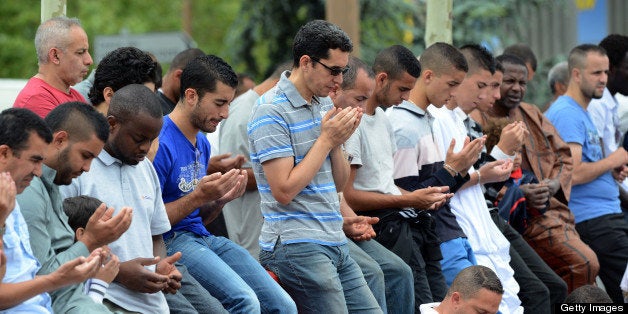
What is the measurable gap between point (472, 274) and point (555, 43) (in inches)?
586

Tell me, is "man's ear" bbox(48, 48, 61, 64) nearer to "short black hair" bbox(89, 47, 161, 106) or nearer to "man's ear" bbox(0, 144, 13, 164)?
"short black hair" bbox(89, 47, 161, 106)

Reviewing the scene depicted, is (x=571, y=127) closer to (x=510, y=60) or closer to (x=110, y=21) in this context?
(x=510, y=60)

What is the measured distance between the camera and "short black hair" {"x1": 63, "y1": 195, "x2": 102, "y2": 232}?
5.48 meters

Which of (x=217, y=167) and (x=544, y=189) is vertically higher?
(x=217, y=167)

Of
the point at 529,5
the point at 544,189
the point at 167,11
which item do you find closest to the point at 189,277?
the point at 544,189

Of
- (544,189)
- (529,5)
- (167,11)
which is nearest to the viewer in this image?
Result: (544,189)

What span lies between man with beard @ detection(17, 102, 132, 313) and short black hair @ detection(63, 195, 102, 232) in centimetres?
16

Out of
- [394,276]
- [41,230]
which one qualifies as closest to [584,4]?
[394,276]

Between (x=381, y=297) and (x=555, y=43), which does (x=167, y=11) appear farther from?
(x=381, y=297)

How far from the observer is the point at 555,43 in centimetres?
2083

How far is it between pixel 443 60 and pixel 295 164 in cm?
194

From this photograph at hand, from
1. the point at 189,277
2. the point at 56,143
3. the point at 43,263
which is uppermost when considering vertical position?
the point at 56,143

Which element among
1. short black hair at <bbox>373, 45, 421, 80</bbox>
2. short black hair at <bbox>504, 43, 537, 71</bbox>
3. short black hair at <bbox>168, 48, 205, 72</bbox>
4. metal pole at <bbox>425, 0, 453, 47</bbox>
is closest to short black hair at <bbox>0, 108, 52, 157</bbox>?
short black hair at <bbox>373, 45, 421, 80</bbox>

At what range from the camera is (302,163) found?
5.95 m
